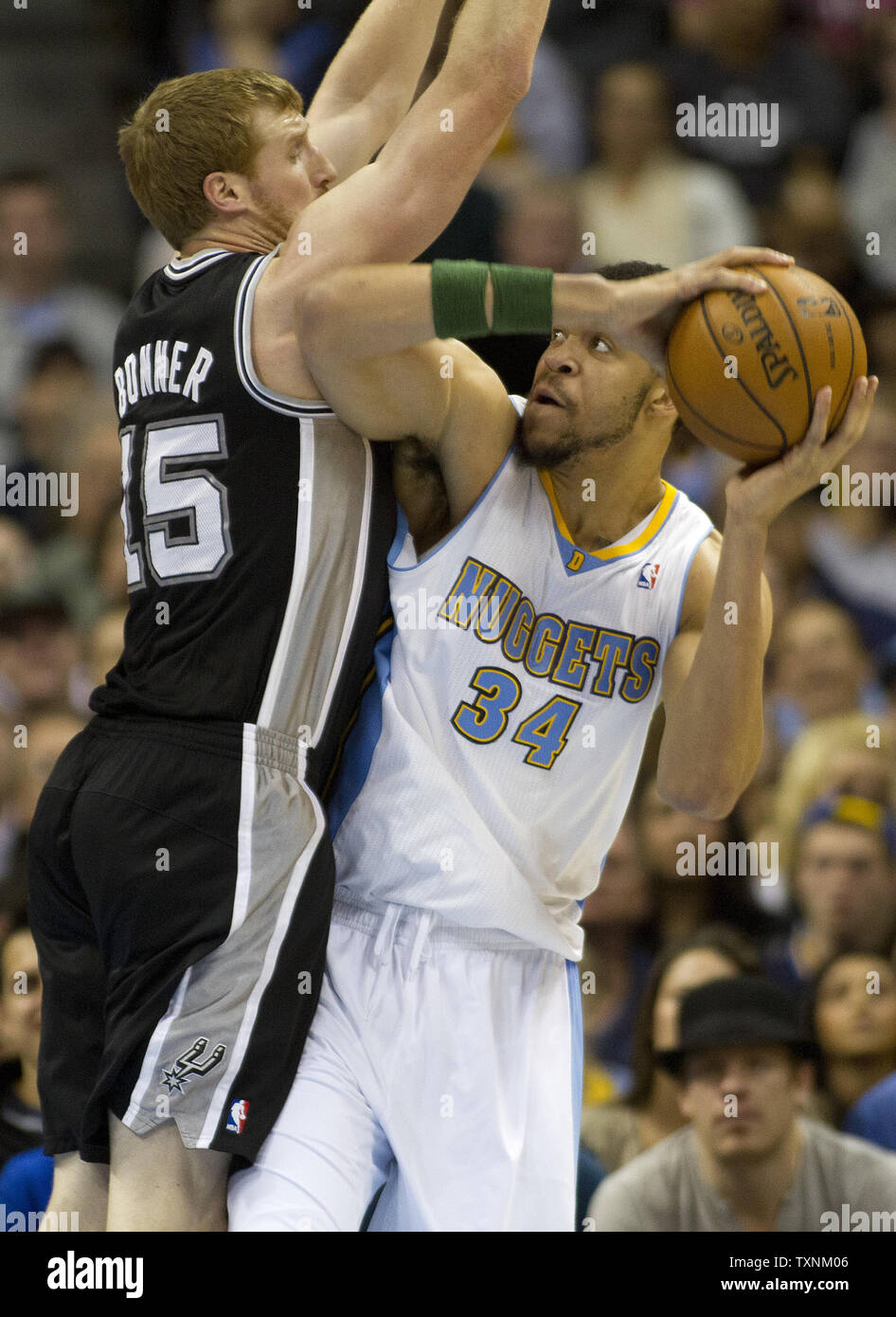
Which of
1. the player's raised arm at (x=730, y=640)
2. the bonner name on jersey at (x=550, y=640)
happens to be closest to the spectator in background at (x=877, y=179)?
the player's raised arm at (x=730, y=640)

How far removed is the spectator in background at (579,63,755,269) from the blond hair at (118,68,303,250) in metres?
4.28

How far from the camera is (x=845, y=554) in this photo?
24.9ft

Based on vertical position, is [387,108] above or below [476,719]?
above

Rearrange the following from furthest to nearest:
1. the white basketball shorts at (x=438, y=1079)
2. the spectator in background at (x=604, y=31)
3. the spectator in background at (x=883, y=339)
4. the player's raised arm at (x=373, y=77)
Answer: the spectator in background at (x=604, y=31) < the spectator in background at (x=883, y=339) < the player's raised arm at (x=373, y=77) < the white basketball shorts at (x=438, y=1079)

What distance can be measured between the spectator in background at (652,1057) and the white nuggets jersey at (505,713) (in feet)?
4.69

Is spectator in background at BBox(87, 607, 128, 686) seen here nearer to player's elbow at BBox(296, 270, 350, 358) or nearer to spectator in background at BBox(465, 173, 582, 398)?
spectator in background at BBox(465, 173, 582, 398)

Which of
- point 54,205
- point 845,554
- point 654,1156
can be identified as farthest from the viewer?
point 54,205

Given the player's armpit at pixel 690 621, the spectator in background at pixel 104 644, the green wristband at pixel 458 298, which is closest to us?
the green wristband at pixel 458 298

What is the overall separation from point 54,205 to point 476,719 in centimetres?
561

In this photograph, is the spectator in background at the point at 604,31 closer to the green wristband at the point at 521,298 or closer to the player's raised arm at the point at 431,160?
the player's raised arm at the point at 431,160

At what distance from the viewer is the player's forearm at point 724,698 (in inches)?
134

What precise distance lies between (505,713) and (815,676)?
3512mm

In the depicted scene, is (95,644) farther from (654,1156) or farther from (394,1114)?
(394,1114)

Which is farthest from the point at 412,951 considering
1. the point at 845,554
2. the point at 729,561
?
the point at 845,554
